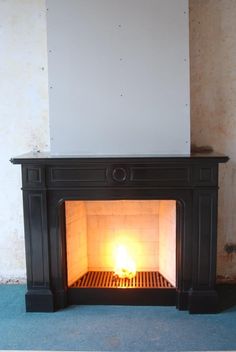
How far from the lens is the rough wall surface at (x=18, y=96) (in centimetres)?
308

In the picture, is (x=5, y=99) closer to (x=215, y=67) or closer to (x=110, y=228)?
(x=110, y=228)

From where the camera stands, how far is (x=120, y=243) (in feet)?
10.5

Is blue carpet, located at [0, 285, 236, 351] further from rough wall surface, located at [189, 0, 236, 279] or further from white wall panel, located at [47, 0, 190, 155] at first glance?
white wall panel, located at [47, 0, 190, 155]

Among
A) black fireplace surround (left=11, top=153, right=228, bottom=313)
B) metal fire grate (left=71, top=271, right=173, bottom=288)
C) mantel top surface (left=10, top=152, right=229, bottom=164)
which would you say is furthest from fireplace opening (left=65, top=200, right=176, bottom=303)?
mantel top surface (left=10, top=152, right=229, bottom=164)

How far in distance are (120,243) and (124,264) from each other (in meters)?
0.17

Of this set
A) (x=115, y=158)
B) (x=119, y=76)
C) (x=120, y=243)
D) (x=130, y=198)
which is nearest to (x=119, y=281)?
(x=120, y=243)

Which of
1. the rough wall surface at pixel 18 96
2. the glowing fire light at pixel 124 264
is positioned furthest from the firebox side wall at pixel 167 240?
the rough wall surface at pixel 18 96

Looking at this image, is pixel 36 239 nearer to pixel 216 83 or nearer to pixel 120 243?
pixel 120 243

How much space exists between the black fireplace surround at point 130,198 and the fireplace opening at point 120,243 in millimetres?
193

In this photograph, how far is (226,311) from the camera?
9.10 ft

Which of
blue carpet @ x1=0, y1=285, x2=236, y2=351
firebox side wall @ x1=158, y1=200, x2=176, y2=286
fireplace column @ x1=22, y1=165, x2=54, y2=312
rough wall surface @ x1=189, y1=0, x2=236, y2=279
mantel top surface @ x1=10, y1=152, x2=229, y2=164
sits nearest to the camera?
blue carpet @ x1=0, y1=285, x2=236, y2=351

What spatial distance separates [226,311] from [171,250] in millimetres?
555

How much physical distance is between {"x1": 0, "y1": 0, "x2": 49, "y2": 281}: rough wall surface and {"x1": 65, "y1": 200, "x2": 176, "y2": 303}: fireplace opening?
0.53m

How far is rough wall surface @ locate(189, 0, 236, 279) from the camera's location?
9.82 ft
